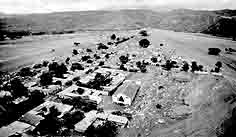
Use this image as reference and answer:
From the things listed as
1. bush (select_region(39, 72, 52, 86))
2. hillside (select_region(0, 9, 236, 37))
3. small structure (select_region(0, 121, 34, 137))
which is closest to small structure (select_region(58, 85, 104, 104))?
bush (select_region(39, 72, 52, 86))

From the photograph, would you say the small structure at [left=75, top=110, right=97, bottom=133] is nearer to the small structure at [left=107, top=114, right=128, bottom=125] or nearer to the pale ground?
the small structure at [left=107, top=114, right=128, bottom=125]

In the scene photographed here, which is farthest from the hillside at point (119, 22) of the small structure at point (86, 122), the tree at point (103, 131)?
the tree at point (103, 131)

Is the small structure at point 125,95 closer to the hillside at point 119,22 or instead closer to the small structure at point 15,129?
the small structure at point 15,129

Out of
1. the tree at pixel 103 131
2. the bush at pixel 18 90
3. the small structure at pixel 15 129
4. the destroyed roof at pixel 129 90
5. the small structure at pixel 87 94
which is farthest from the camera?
the bush at pixel 18 90

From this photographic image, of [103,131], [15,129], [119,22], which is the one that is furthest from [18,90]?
[119,22]

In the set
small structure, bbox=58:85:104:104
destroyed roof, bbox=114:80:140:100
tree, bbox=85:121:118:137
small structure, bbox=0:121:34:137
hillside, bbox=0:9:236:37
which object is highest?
hillside, bbox=0:9:236:37

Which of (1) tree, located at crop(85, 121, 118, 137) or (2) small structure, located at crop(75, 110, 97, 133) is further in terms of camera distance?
(2) small structure, located at crop(75, 110, 97, 133)

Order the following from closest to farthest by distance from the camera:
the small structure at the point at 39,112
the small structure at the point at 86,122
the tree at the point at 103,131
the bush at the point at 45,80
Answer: the tree at the point at 103,131 → the small structure at the point at 86,122 → the small structure at the point at 39,112 → the bush at the point at 45,80

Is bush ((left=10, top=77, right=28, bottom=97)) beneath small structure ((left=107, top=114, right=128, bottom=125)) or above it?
above

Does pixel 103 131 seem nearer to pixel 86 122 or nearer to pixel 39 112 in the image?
pixel 86 122

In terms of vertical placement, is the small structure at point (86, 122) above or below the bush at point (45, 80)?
below

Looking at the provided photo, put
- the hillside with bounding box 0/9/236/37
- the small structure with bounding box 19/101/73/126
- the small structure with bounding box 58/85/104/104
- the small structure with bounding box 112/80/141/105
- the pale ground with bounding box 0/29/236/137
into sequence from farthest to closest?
the hillside with bounding box 0/9/236/37 < the small structure with bounding box 58/85/104/104 < the small structure with bounding box 112/80/141/105 < the small structure with bounding box 19/101/73/126 < the pale ground with bounding box 0/29/236/137
